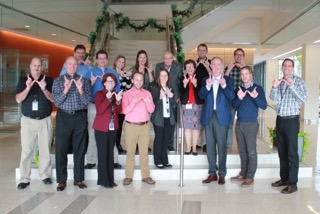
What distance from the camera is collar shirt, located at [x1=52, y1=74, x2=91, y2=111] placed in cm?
417

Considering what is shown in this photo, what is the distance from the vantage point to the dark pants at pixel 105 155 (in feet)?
14.3

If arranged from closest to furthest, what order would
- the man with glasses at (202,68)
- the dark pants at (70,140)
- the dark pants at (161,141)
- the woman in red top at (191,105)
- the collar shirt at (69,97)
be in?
the collar shirt at (69,97)
the dark pants at (70,140)
the dark pants at (161,141)
the woman in red top at (191,105)
the man with glasses at (202,68)

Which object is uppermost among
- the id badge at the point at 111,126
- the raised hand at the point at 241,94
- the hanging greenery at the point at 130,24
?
the hanging greenery at the point at 130,24

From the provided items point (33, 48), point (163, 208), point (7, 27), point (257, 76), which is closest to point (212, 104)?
point (163, 208)

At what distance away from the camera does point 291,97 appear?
4297 millimetres

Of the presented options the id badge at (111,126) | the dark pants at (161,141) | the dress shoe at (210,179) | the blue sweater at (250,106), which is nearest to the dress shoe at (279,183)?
the dress shoe at (210,179)

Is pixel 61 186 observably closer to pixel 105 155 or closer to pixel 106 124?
pixel 105 155

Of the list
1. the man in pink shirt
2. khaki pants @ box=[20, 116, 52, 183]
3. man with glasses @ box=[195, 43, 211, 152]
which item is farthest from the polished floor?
man with glasses @ box=[195, 43, 211, 152]

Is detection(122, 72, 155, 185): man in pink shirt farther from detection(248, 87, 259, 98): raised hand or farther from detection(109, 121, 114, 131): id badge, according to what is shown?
detection(248, 87, 259, 98): raised hand

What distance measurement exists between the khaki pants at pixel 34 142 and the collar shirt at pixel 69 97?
472 mm

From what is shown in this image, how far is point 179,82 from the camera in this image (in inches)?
196

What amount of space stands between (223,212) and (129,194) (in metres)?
1.21

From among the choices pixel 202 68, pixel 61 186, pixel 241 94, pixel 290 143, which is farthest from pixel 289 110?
pixel 61 186

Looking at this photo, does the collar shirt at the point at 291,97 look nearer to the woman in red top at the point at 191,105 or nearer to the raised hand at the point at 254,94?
the raised hand at the point at 254,94
